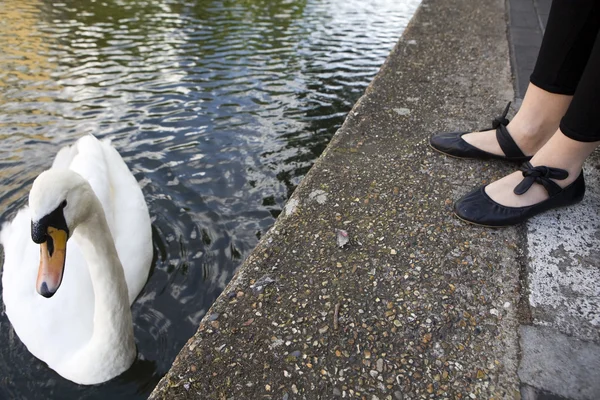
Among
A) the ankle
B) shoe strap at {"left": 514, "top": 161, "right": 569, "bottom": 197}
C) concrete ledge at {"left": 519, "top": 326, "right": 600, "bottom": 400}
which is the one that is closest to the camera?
concrete ledge at {"left": 519, "top": 326, "right": 600, "bottom": 400}

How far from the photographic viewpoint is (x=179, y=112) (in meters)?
4.96

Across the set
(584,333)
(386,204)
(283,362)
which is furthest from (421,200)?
(283,362)

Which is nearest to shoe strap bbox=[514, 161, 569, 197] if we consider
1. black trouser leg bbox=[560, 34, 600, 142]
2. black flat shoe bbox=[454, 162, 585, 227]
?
black flat shoe bbox=[454, 162, 585, 227]

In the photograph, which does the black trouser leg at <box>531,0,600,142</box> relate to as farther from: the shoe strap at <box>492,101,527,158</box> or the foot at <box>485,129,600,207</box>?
the shoe strap at <box>492,101,527,158</box>

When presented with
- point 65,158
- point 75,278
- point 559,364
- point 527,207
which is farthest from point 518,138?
point 65,158

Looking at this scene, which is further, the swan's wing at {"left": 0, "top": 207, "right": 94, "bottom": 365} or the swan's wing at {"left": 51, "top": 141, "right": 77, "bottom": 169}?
the swan's wing at {"left": 51, "top": 141, "right": 77, "bottom": 169}

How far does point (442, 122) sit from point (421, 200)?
0.99m

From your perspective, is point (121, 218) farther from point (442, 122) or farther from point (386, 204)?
point (442, 122)

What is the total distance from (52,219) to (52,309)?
779 millimetres

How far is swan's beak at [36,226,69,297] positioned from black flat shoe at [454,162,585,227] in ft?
5.73

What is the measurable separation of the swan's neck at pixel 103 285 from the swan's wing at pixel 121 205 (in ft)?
1.52

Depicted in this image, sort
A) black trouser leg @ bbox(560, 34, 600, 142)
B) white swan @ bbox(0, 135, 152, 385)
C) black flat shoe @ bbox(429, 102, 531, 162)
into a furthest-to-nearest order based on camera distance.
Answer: black flat shoe @ bbox(429, 102, 531, 162) < white swan @ bbox(0, 135, 152, 385) < black trouser leg @ bbox(560, 34, 600, 142)

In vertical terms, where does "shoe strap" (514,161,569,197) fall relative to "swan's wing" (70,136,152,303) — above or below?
above

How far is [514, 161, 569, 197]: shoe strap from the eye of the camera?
1.97m
